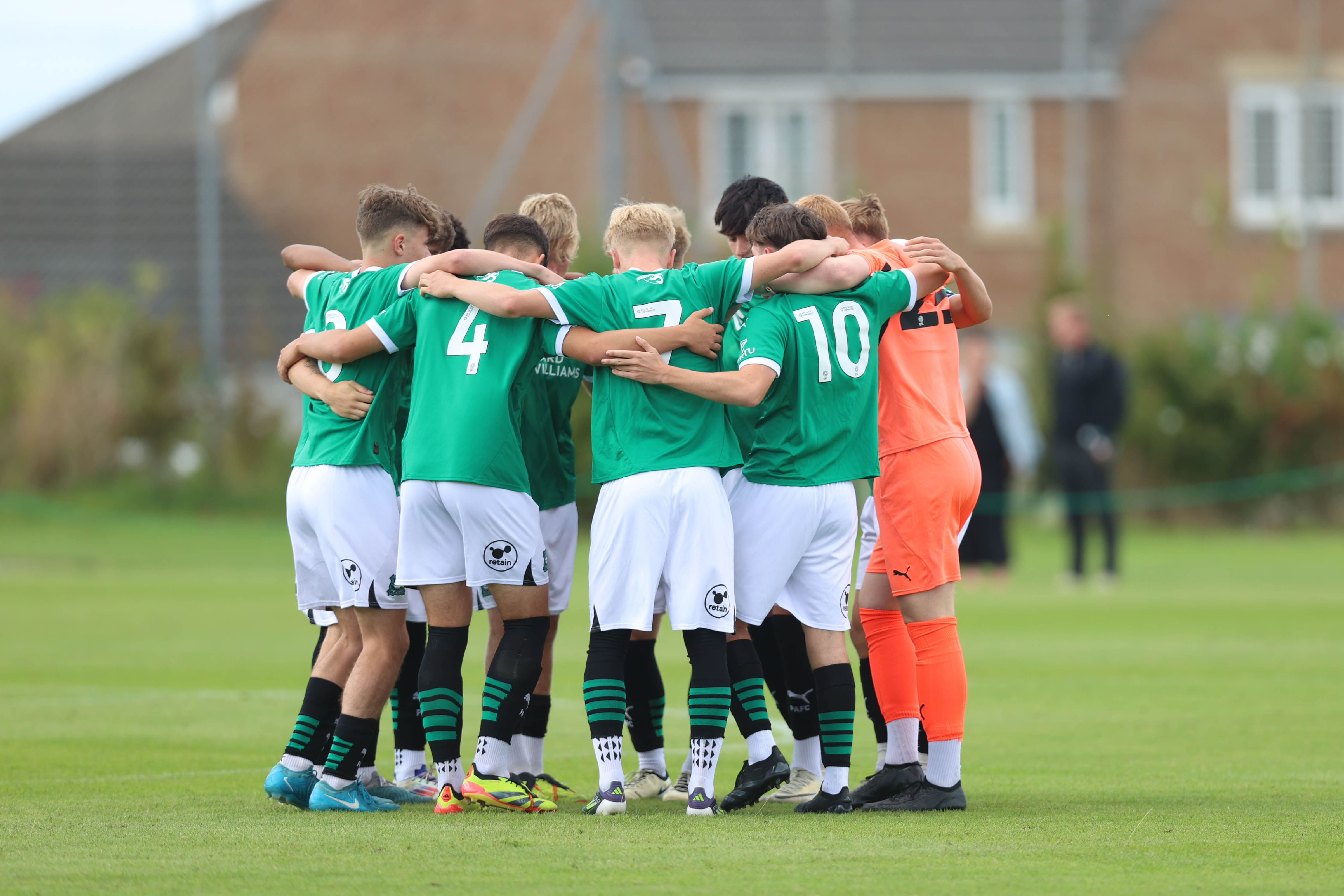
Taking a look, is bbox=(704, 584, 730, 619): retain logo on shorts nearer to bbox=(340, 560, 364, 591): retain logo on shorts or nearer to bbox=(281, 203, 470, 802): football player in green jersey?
bbox=(281, 203, 470, 802): football player in green jersey

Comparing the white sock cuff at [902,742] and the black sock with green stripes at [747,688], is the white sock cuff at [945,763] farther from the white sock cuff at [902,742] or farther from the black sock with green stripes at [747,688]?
the black sock with green stripes at [747,688]

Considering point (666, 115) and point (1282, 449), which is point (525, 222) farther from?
point (666, 115)

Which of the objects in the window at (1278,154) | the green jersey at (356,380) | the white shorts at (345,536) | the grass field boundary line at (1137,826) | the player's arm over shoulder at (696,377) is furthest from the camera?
the window at (1278,154)

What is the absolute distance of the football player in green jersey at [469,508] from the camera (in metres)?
5.92

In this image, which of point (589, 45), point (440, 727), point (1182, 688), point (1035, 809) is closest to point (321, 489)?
point (440, 727)

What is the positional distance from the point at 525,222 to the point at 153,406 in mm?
18815

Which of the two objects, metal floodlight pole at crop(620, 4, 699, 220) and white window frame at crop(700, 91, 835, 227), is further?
white window frame at crop(700, 91, 835, 227)

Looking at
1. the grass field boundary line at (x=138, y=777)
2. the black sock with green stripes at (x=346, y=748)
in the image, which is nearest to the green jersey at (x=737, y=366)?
the black sock with green stripes at (x=346, y=748)

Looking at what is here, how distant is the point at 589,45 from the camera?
28.4 metres

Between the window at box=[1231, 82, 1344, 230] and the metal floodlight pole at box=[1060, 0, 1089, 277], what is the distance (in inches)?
112

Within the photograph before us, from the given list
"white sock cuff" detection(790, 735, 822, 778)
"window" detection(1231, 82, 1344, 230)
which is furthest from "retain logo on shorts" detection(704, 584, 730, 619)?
"window" detection(1231, 82, 1344, 230)

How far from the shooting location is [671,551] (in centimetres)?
584

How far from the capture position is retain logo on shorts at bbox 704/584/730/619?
5777mm

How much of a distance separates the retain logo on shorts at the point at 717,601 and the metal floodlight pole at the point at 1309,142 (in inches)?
1021
